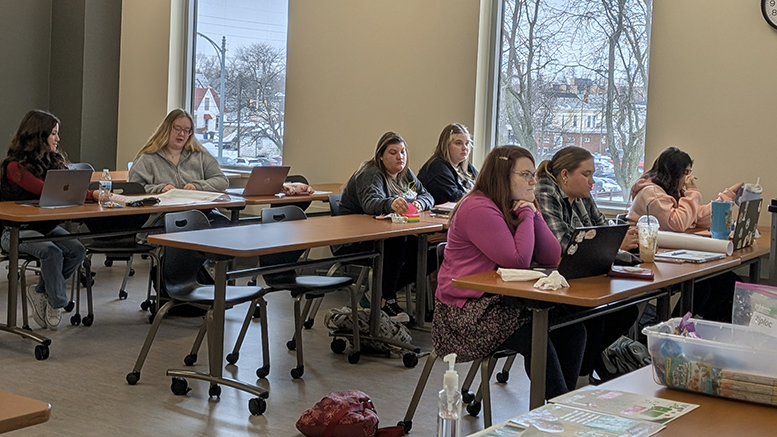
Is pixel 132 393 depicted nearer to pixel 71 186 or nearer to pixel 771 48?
pixel 71 186

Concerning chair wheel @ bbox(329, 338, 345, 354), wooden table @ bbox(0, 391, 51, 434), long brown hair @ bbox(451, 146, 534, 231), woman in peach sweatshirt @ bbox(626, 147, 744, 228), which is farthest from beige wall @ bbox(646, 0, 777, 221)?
wooden table @ bbox(0, 391, 51, 434)

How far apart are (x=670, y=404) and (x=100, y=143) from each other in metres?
7.51

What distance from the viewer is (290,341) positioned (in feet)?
15.3

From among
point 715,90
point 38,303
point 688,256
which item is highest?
point 715,90

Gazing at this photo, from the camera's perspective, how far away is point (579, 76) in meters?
6.02

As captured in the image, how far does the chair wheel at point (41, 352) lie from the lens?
418 cm

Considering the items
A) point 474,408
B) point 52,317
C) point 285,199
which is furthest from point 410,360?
point 52,317

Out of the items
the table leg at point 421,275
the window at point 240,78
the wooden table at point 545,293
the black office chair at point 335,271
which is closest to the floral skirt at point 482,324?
the wooden table at point 545,293

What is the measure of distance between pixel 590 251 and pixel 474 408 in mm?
943

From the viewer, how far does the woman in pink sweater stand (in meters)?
3.00

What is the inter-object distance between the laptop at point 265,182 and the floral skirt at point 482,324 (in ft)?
8.93

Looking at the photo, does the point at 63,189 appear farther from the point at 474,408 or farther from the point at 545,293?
the point at 545,293

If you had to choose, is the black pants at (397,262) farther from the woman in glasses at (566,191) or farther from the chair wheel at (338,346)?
the woman in glasses at (566,191)

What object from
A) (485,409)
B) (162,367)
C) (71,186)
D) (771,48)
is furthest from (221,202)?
(771,48)
